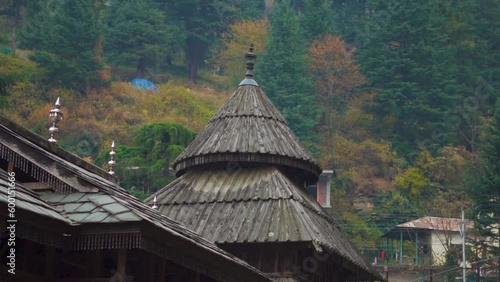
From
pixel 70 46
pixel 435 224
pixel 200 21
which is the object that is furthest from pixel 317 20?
pixel 435 224

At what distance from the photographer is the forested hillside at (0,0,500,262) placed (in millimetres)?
73688

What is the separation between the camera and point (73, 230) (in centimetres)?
1032

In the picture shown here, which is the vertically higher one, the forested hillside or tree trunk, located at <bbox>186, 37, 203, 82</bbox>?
tree trunk, located at <bbox>186, 37, 203, 82</bbox>

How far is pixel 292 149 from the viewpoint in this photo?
24.9 metres

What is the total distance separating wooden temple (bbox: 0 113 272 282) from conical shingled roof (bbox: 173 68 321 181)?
12.1 meters

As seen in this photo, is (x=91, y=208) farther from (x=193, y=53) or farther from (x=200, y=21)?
(x=193, y=53)

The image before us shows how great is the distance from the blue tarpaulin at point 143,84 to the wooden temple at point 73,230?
3005 inches

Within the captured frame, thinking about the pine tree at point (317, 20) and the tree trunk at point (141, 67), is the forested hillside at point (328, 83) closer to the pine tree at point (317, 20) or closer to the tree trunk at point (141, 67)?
the pine tree at point (317, 20)

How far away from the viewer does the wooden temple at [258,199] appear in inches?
895

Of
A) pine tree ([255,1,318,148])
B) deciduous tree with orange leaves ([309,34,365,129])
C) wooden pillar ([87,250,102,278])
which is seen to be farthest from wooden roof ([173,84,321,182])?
deciduous tree with orange leaves ([309,34,365,129])

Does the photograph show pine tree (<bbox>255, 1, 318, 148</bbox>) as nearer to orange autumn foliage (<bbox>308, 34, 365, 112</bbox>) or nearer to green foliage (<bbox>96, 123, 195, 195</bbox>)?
orange autumn foliage (<bbox>308, 34, 365, 112</bbox>)

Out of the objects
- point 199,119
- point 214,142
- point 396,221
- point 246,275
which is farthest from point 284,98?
point 246,275

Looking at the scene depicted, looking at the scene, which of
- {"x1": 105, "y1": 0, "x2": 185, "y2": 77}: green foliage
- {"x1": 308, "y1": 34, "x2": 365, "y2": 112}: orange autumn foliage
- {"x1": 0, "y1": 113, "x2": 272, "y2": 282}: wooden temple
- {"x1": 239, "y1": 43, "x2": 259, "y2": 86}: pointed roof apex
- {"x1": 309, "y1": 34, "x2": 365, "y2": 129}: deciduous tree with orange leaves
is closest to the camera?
{"x1": 0, "y1": 113, "x2": 272, "y2": 282}: wooden temple

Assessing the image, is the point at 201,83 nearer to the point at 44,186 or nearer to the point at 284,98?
the point at 284,98
